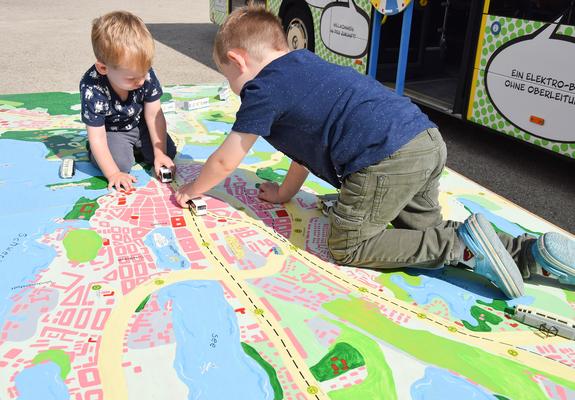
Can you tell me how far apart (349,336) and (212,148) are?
180 centimetres

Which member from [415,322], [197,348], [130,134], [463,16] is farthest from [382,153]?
[463,16]

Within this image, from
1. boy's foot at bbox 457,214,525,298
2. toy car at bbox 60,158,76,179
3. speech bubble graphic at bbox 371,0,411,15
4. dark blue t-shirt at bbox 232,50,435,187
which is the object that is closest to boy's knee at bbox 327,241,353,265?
dark blue t-shirt at bbox 232,50,435,187

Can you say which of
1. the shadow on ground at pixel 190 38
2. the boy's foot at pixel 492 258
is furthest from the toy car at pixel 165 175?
the shadow on ground at pixel 190 38

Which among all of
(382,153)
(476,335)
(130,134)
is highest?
(382,153)

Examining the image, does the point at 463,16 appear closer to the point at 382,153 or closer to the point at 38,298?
the point at 382,153

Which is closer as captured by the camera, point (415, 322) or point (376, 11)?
point (415, 322)

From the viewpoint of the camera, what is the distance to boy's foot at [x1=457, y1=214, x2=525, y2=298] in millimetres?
1910

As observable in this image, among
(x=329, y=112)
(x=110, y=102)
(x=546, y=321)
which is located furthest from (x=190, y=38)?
(x=546, y=321)

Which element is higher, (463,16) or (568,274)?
(463,16)

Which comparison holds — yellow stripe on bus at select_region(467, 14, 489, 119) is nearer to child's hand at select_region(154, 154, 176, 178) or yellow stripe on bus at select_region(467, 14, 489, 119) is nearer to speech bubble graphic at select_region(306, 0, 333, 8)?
speech bubble graphic at select_region(306, 0, 333, 8)

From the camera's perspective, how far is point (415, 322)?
1812mm

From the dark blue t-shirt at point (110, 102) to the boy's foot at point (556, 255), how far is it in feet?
6.48

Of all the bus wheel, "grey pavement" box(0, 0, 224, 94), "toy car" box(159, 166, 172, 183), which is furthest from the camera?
"grey pavement" box(0, 0, 224, 94)

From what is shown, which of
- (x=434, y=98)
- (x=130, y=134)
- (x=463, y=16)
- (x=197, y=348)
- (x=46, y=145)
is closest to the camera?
(x=197, y=348)
